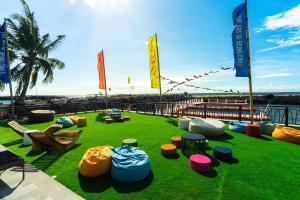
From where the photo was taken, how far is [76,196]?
3.76 metres

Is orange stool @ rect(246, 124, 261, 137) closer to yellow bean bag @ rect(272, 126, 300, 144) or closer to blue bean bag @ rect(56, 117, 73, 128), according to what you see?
yellow bean bag @ rect(272, 126, 300, 144)

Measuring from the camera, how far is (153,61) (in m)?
15.1

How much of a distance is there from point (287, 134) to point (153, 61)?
1082 cm

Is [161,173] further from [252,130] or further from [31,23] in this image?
[31,23]

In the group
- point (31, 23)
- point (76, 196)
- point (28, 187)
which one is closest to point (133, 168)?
point (76, 196)

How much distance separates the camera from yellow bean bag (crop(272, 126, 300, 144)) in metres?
7.23

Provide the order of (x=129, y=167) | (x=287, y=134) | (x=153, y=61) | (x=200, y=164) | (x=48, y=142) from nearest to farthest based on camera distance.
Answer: (x=129, y=167)
(x=200, y=164)
(x=48, y=142)
(x=287, y=134)
(x=153, y=61)

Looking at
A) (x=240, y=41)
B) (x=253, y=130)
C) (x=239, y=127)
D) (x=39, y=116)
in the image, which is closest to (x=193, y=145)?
(x=253, y=130)

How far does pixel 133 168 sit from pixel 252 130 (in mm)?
6673

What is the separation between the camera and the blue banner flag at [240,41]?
340 inches

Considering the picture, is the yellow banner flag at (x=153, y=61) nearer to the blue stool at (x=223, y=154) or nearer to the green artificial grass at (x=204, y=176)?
the green artificial grass at (x=204, y=176)

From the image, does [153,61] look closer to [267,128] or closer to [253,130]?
[253,130]

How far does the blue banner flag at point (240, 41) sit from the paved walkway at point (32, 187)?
9.04m

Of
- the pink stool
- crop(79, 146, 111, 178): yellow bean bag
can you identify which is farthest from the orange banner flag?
the pink stool
